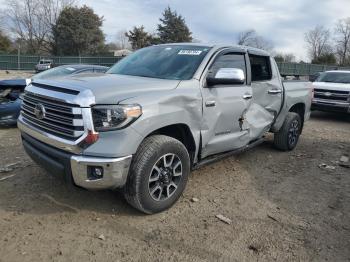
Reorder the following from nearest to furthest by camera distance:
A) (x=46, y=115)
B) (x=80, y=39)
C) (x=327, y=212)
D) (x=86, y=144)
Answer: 1. (x=86, y=144)
2. (x=46, y=115)
3. (x=327, y=212)
4. (x=80, y=39)

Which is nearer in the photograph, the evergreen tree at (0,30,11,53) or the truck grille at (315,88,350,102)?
the truck grille at (315,88,350,102)

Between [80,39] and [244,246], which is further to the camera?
[80,39]

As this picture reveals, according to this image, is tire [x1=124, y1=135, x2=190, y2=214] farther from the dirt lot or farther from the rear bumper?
the rear bumper

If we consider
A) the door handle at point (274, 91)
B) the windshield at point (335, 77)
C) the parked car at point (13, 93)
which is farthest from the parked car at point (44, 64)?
the door handle at point (274, 91)

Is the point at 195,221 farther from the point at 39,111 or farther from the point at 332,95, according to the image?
the point at 332,95

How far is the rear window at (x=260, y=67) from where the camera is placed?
5.53m

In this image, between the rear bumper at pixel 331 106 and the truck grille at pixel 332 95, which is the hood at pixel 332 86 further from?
the rear bumper at pixel 331 106

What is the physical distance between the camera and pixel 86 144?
11.1ft

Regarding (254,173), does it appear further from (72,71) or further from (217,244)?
(72,71)

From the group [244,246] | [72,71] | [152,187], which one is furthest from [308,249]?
[72,71]

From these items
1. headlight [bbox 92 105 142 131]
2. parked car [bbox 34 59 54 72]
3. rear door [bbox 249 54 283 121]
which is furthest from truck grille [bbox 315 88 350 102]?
parked car [bbox 34 59 54 72]

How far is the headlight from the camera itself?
11.1 feet

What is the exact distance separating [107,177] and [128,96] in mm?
810

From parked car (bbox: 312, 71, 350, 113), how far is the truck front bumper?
996 centimetres
